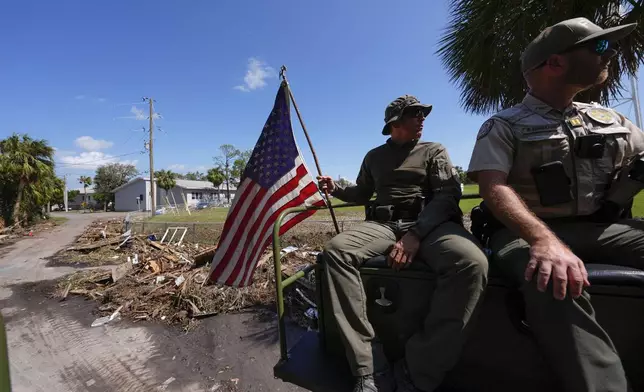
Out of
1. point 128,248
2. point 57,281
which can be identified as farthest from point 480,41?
point 128,248

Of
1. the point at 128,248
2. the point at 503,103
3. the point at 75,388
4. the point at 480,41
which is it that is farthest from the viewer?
the point at 128,248

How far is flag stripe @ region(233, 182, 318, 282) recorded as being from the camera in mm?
3059

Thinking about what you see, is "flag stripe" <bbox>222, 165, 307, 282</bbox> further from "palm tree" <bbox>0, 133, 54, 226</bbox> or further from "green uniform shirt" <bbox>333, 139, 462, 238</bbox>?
"palm tree" <bbox>0, 133, 54, 226</bbox>

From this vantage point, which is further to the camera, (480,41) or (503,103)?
(503,103)

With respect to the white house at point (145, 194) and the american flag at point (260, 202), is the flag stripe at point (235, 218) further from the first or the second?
the white house at point (145, 194)

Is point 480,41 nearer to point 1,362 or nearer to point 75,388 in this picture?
point 1,362

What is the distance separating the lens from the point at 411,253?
1.72 meters

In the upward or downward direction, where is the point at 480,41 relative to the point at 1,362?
upward

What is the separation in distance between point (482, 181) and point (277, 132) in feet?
7.15

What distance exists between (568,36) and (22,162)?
31.6 metres

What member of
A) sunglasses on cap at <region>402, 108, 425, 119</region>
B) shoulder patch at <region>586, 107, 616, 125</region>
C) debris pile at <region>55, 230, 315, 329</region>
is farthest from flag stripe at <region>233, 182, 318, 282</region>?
debris pile at <region>55, 230, 315, 329</region>

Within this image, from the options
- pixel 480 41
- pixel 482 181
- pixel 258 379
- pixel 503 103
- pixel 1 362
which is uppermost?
pixel 480 41

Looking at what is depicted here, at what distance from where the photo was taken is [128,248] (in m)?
13.5

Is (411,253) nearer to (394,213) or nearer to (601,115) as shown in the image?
(394,213)
